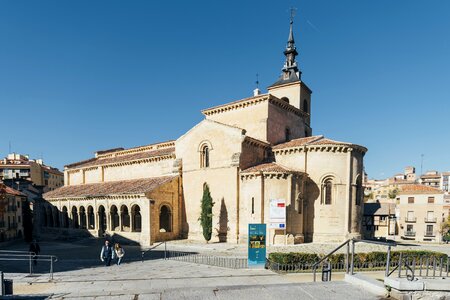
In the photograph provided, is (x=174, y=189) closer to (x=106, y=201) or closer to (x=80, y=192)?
(x=106, y=201)

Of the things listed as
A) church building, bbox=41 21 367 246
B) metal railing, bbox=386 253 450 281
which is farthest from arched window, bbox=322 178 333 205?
metal railing, bbox=386 253 450 281

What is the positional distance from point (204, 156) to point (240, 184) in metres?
5.66

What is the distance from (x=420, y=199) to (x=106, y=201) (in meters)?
48.3

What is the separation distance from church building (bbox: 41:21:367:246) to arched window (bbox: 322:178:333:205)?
9 centimetres

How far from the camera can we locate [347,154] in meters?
25.6

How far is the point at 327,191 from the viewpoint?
26047 millimetres

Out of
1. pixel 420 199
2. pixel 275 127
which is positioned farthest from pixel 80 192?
pixel 420 199

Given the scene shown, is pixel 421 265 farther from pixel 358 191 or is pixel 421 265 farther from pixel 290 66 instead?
pixel 290 66

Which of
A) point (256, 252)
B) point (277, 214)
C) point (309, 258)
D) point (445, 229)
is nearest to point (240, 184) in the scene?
point (277, 214)

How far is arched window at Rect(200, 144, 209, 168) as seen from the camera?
29.1m

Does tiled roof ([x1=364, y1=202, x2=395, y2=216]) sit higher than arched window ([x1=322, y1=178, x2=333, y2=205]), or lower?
lower

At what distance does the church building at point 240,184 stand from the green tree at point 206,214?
95cm

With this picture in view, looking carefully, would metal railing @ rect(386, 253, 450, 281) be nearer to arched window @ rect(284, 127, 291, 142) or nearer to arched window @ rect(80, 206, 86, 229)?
arched window @ rect(284, 127, 291, 142)

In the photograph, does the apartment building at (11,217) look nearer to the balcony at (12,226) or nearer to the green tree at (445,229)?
the balcony at (12,226)
